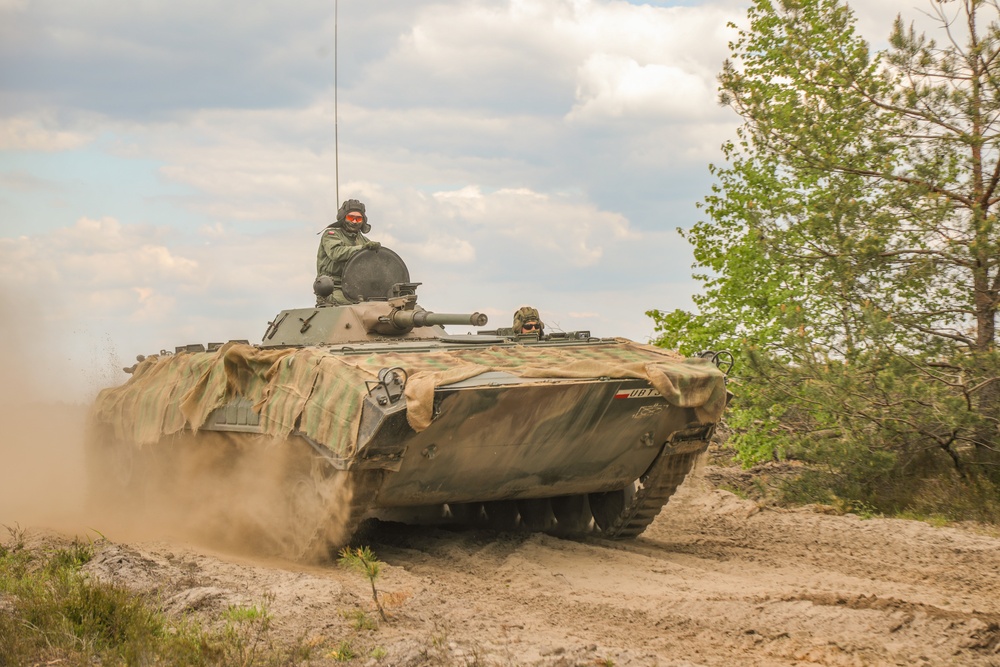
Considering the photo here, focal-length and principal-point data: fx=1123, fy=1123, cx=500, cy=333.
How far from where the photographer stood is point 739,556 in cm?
883

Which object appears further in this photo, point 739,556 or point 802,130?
point 802,130

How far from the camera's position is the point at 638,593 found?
7363mm

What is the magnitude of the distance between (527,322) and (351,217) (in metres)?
2.65

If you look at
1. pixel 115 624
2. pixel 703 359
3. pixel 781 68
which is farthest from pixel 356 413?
pixel 781 68

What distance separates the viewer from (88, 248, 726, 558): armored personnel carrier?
785 centimetres

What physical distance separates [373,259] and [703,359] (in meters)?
3.67

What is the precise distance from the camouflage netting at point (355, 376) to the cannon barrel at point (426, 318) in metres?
0.56

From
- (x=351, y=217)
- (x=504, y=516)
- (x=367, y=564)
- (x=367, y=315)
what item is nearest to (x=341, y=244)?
(x=351, y=217)

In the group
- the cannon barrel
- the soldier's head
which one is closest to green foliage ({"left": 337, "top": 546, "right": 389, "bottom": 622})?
the cannon barrel

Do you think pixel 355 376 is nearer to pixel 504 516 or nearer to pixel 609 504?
pixel 609 504

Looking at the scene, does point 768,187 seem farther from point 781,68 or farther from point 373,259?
point 373,259

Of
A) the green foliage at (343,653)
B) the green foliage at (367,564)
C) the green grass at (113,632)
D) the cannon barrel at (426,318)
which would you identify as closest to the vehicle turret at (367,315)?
the cannon barrel at (426,318)

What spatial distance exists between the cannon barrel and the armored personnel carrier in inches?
0.8

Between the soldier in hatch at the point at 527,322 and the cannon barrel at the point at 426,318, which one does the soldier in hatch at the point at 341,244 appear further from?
the soldier in hatch at the point at 527,322
